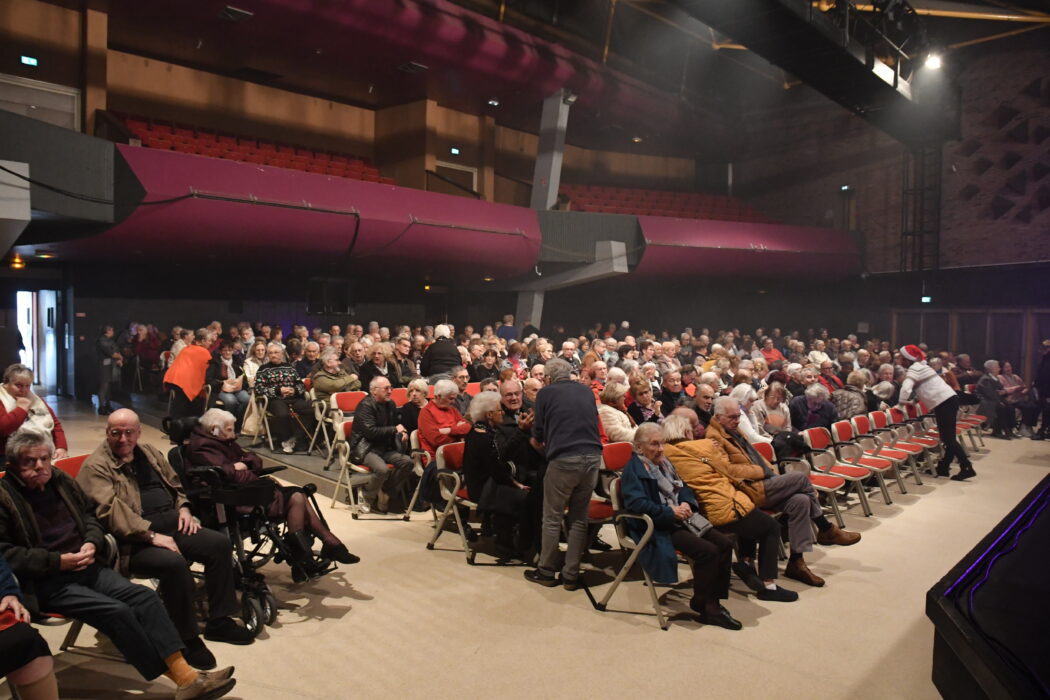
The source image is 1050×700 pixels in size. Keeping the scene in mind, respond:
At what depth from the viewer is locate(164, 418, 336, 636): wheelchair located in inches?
147

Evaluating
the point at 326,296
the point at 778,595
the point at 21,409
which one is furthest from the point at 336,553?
the point at 326,296

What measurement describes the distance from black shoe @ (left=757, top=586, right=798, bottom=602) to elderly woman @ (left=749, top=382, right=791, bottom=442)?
1.85 metres

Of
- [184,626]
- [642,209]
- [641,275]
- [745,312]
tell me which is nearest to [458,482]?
[184,626]

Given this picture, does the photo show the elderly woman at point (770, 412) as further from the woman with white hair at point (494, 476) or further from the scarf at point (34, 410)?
the scarf at point (34, 410)

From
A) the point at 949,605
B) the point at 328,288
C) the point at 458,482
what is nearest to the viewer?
the point at 949,605

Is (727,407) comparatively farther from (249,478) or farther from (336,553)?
(249,478)

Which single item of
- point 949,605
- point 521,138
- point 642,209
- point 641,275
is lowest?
point 949,605

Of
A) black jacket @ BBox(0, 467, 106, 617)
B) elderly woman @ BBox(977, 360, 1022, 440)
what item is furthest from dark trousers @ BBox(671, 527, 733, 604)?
elderly woman @ BBox(977, 360, 1022, 440)

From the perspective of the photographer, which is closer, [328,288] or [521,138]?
[328,288]

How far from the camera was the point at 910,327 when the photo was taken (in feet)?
53.2

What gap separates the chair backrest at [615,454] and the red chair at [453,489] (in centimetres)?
93

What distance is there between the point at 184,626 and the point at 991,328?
1570 centimetres

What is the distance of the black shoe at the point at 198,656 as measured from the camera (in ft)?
10.7

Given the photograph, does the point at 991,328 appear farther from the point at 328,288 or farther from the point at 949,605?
the point at 949,605
